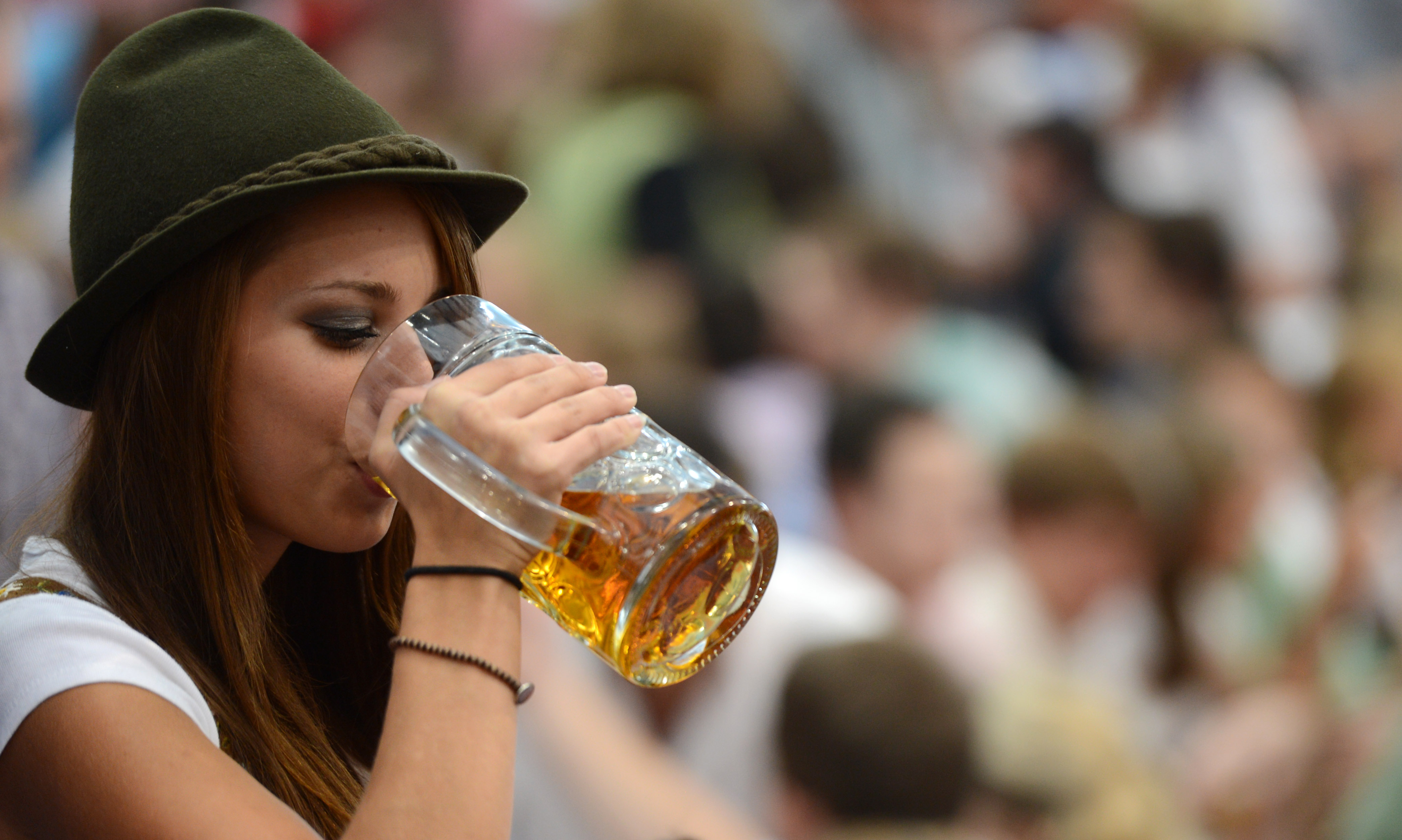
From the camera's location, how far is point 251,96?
110 centimetres

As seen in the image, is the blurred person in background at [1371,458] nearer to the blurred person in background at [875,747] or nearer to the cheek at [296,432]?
the blurred person in background at [875,747]

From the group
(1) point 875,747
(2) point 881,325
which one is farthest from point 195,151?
(2) point 881,325

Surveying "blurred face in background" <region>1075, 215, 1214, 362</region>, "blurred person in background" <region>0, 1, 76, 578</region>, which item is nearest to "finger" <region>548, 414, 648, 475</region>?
"blurred person in background" <region>0, 1, 76, 578</region>

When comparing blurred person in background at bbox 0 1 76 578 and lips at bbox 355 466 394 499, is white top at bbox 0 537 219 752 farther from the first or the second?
blurred person in background at bbox 0 1 76 578

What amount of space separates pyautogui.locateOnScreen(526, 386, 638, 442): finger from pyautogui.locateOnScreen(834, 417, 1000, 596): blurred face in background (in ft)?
7.15

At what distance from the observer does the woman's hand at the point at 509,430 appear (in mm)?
984

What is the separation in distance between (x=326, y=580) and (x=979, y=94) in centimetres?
472

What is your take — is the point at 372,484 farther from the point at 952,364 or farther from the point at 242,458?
the point at 952,364

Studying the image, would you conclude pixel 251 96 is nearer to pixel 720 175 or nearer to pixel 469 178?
pixel 469 178

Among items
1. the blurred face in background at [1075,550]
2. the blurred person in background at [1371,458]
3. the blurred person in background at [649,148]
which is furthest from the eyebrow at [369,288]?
the blurred person in background at [1371,458]

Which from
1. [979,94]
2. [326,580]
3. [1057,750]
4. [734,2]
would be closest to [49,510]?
[326,580]

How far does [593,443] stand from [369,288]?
0.25 metres

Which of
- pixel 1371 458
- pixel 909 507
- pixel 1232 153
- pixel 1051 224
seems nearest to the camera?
pixel 909 507

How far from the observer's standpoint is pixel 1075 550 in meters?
3.34
